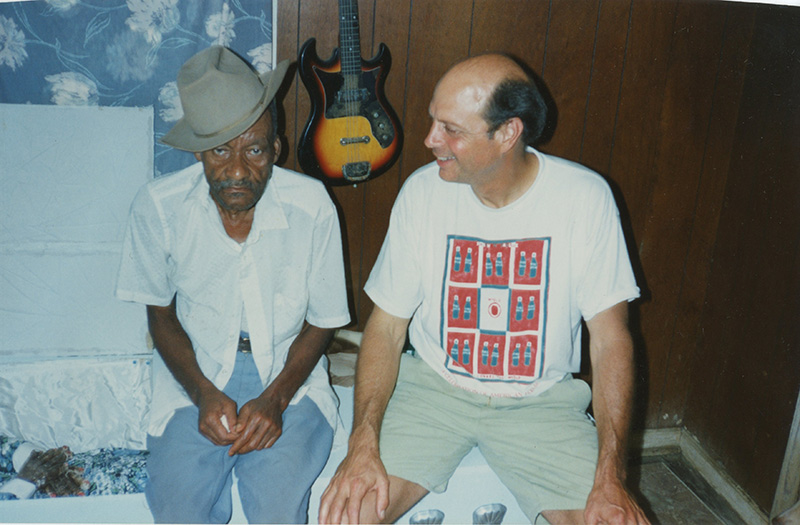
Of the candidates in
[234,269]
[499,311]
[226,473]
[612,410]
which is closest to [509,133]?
[499,311]

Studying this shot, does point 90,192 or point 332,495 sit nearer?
point 332,495

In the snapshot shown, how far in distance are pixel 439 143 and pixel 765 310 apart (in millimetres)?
1530

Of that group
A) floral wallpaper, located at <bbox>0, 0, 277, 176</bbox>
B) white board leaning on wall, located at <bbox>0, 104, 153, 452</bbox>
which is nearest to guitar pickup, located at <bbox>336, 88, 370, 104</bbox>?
floral wallpaper, located at <bbox>0, 0, 277, 176</bbox>

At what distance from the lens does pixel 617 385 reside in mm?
1607

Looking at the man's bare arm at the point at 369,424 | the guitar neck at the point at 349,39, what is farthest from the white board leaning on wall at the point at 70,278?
the man's bare arm at the point at 369,424

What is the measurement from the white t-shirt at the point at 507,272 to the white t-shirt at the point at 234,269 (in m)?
0.22

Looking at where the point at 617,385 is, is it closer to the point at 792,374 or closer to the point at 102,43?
the point at 792,374

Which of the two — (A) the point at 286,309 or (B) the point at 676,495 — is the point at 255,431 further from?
(B) the point at 676,495

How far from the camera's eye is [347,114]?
220 centimetres

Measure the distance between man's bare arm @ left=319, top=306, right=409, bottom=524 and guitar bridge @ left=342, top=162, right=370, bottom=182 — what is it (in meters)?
0.68

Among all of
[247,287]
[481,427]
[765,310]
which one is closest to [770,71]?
[765,310]

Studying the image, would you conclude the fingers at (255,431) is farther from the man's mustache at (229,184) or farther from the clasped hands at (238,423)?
the man's mustache at (229,184)

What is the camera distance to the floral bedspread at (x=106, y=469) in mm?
2102

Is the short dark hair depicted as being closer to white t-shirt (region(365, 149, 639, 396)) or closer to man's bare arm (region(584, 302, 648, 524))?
white t-shirt (region(365, 149, 639, 396))
